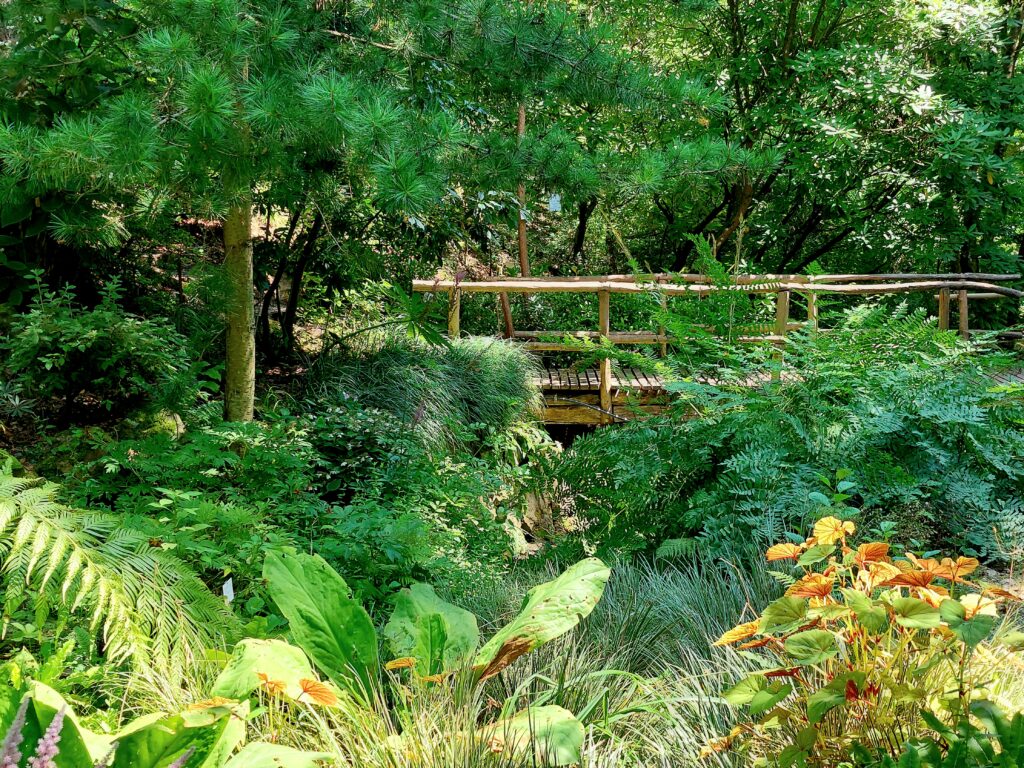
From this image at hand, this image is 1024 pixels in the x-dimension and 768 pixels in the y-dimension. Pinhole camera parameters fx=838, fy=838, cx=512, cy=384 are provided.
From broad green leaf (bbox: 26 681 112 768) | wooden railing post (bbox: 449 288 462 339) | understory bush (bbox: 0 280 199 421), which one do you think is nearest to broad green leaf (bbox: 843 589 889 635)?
broad green leaf (bbox: 26 681 112 768)

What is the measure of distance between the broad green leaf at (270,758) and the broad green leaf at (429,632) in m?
0.58

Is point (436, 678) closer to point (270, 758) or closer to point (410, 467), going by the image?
point (270, 758)

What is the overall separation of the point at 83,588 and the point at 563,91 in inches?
126

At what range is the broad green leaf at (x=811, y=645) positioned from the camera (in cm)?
156

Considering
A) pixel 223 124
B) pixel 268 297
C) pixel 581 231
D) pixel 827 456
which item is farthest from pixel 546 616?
pixel 581 231

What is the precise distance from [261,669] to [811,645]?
120cm

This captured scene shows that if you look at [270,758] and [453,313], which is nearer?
[270,758]

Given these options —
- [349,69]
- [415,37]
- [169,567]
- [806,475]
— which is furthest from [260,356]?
[806,475]

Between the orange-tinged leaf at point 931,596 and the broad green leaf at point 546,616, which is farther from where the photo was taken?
the broad green leaf at point 546,616

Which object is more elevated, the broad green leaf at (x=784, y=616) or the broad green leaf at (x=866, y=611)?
the broad green leaf at (x=866, y=611)

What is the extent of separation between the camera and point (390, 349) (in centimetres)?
621

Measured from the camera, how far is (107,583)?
7.41 ft

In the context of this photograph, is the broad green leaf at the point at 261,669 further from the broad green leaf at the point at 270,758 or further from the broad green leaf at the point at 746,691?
the broad green leaf at the point at 746,691

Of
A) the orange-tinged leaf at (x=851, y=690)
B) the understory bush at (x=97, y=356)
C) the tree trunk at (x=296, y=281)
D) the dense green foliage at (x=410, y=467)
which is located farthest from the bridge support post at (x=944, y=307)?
the orange-tinged leaf at (x=851, y=690)
